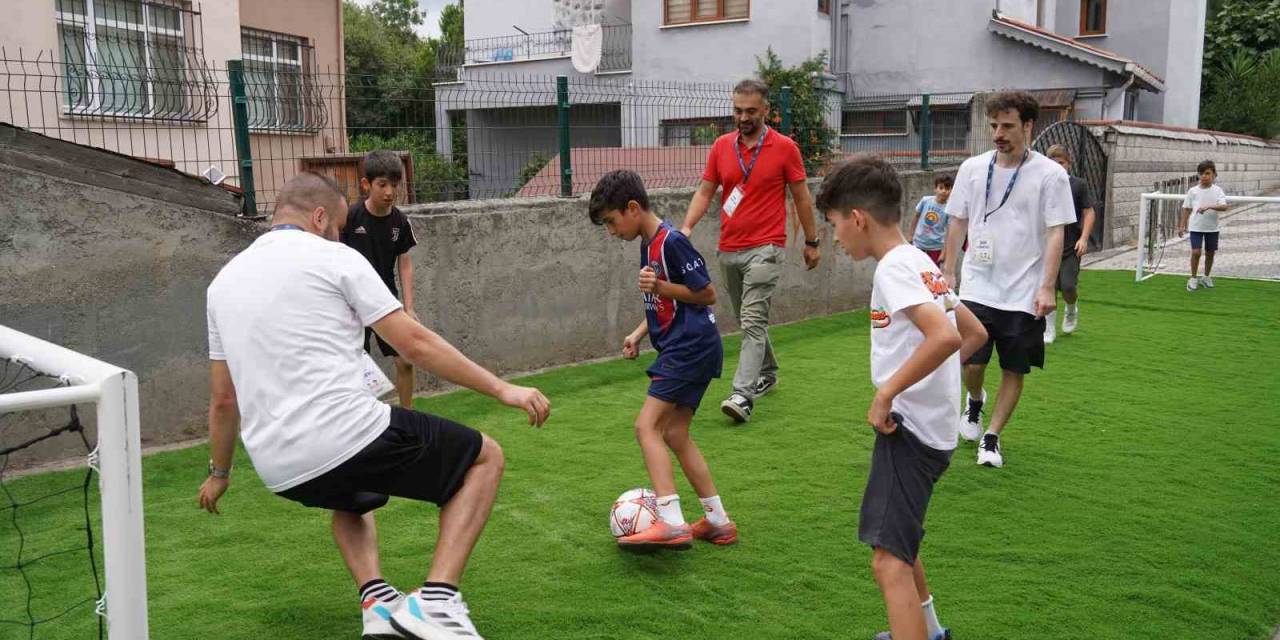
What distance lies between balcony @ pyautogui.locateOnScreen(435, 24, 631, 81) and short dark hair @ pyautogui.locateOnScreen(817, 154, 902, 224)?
65.8 ft

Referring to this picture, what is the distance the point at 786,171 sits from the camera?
7105mm

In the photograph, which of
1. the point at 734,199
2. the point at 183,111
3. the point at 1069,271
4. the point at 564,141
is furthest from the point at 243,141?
the point at 1069,271

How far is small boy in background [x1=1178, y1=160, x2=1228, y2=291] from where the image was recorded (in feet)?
44.1

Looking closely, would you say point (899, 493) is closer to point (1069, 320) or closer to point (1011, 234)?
point (1011, 234)

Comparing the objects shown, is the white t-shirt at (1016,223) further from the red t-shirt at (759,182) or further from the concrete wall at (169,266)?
the concrete wall at (169,266)

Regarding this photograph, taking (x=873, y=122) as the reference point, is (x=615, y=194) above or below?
below

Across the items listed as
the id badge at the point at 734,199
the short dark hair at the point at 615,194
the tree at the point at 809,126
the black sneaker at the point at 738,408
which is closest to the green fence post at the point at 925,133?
the tree at the point at 809,126

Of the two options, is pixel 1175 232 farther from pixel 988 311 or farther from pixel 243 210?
pixel 243 210

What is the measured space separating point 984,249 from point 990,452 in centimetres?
113

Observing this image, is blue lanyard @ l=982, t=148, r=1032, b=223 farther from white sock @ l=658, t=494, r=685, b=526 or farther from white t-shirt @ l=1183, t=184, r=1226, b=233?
white t-shirt @ l=1183, t=184, r=1226, b=233

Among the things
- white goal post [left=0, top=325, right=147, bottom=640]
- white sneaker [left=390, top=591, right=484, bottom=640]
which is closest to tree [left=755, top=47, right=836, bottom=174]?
white sneaker [left=390, top=591, right=484, bottom=640]

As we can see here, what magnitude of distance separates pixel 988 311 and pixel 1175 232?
1278 centimetres

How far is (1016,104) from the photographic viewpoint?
5.30 m

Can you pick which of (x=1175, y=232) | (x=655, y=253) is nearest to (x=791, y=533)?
(x=655, y=253)
